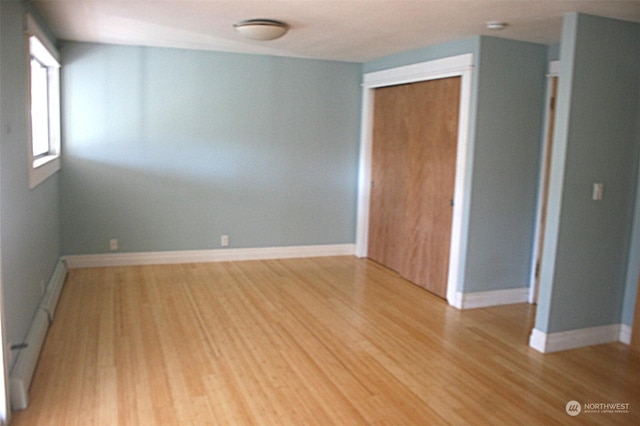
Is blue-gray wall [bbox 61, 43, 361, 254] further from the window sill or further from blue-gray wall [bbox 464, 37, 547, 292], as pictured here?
blue-gray wall [bbox 464, 37, 547, 292]

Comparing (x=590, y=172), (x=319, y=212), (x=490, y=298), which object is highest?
(x=590, y=172)

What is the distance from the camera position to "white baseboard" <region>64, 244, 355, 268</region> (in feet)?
17.5

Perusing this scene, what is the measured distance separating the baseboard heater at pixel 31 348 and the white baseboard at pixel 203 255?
826 millimetres

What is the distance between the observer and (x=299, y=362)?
3324 mm

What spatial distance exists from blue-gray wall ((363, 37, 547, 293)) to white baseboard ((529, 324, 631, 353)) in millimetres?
889

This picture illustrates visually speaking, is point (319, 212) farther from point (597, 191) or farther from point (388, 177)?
point (597, 191)

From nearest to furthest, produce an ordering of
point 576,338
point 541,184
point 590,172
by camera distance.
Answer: point 590,172 → point 576,338 → point 541,184

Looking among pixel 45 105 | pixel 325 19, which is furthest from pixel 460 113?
pixel 45 105

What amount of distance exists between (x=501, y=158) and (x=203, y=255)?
10.7 ft

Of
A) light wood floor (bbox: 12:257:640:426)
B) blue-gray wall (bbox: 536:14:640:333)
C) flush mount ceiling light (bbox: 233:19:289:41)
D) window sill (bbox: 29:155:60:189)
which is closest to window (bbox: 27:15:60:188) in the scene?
window sill (bbox: 29:155:60:189)

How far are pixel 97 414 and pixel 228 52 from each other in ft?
13.0

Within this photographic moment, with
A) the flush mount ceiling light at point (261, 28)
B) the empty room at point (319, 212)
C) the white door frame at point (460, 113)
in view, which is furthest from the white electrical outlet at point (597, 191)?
the flush mount ceiling light at point (261, 28)

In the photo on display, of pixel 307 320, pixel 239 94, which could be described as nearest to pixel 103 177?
pixel 239 94

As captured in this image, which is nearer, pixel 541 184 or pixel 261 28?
pixel 261 28
